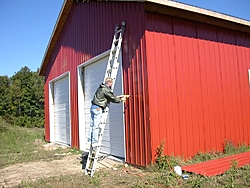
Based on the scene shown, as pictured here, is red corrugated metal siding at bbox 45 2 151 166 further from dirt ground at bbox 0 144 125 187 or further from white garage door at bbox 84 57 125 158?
dirt ground at bbox 0 144 125 187

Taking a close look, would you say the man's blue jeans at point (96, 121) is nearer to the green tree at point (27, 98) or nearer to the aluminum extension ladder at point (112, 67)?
the aluminum extension ladder at point (112, 67)

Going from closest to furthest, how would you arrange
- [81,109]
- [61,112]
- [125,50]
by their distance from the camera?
[125,50], [81,109], [61,112]

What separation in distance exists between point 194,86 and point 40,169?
4.75 metres

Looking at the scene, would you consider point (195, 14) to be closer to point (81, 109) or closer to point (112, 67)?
point (112, 67)

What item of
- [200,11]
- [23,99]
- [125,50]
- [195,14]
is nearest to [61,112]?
[125,50]

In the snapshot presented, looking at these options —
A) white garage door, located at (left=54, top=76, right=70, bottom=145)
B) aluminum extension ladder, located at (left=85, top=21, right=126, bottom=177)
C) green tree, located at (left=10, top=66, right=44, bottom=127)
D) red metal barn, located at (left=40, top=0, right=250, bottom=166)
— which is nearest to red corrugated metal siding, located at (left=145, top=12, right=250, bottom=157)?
red metal barn, located at (left=40, top=0, right=250, bottom=166)

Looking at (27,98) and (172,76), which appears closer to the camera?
(172,76)

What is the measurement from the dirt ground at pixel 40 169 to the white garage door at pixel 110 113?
0.61 m

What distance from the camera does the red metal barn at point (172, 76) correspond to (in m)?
5.86

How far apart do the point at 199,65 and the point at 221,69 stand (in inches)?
38.6

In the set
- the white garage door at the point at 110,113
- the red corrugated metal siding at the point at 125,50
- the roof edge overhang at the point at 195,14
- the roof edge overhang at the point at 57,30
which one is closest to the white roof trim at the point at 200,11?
the roof edge overhang at the point at 195,14

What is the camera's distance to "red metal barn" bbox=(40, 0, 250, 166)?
5.86m

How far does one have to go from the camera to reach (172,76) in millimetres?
6160

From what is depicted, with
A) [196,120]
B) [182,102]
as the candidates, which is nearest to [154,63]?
[182,102]
